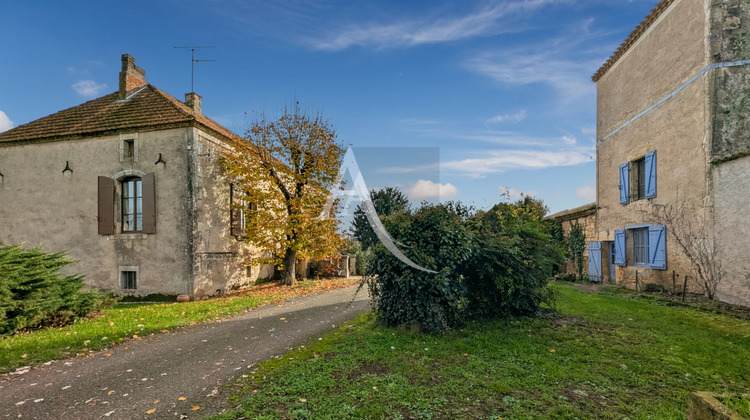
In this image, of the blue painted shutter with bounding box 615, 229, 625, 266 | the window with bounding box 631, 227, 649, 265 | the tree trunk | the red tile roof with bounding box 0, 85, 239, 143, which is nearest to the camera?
the red tile roof with bounding box 0, 85, 239, 143

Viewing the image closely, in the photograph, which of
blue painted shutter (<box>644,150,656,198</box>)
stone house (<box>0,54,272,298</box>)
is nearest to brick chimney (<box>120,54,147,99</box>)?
stone house (<box>0,54,272,298</box>)

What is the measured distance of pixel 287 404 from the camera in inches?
140

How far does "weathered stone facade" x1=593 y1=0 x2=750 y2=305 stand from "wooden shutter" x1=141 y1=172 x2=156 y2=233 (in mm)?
15525

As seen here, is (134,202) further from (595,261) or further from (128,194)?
(595,261)

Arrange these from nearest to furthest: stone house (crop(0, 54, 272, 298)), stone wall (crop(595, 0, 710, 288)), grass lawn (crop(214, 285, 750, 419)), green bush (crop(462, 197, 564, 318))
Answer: grass lawn (crop(214, 285, 750, 419))
green bush (crop(462, 197, 564, 318))
stone wall (crop(595, 0, 710, 288))
stone house (crop(0, 54, 272, 298))

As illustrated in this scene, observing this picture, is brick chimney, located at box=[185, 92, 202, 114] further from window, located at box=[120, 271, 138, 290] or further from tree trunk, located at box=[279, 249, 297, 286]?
tree trunk, located at box=[279, 249, 297, 286]

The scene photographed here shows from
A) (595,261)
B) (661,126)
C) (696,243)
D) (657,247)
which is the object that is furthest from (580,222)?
(696,243)

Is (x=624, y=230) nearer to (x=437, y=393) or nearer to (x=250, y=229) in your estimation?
(x=437, y=393)

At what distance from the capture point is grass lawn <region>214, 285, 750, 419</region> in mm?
3441

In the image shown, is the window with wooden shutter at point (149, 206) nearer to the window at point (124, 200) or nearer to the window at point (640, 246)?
the window at point (124, 200)

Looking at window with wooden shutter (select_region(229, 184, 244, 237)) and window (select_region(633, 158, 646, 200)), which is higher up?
window (select_region(633, 158, 646, 200))

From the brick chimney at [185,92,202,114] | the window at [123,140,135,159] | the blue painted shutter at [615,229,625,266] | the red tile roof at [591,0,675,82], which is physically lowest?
the blue painted shutter at [615,229,625,266]

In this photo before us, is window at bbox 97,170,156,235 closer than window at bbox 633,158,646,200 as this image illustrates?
Yes

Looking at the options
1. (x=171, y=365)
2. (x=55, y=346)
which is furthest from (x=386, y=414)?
(x=55, y=346)
